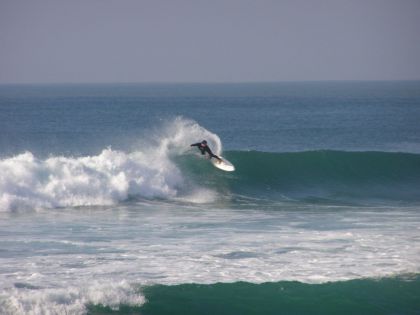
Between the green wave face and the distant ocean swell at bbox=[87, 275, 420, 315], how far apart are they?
10.3 meters

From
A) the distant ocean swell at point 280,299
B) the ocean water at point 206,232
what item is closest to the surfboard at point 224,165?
the ocean water at point 206,232

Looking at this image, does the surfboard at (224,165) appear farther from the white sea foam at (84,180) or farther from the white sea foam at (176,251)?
the white sea foam at (176,251)

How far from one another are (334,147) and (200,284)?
1124 inches

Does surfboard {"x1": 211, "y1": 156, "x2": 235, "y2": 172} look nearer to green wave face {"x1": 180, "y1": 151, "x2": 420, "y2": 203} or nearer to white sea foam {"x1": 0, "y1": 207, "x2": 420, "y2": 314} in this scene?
green wave face {"x1": 180, "y1": 151, "x2": 420, "y2": 203}

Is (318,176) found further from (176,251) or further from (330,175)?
(176,251)

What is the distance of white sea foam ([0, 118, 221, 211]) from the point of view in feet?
71.1

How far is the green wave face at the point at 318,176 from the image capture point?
2484 cm

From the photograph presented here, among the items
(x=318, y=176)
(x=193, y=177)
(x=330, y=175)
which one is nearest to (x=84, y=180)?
(x=193, y=177)

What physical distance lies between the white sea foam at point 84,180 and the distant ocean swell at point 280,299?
9.02 m

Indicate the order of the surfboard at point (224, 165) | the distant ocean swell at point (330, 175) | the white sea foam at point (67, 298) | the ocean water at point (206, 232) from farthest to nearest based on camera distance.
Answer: the distant ocean swell at point (330, 175)
the surfboard at point (224, 165)
the ocean water at point (206, 232)
the white sea foam at point (67, 298)

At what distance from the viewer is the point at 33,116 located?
65.4m

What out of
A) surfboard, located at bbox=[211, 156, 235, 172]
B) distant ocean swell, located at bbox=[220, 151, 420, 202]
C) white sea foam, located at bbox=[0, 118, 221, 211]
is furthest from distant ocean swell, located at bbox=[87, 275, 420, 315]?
surfboard, located at bbox=[211, 156, 235, 172]

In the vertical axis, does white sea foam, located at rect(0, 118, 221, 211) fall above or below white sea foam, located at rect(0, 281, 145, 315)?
above

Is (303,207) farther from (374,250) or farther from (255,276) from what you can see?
(255,276)
